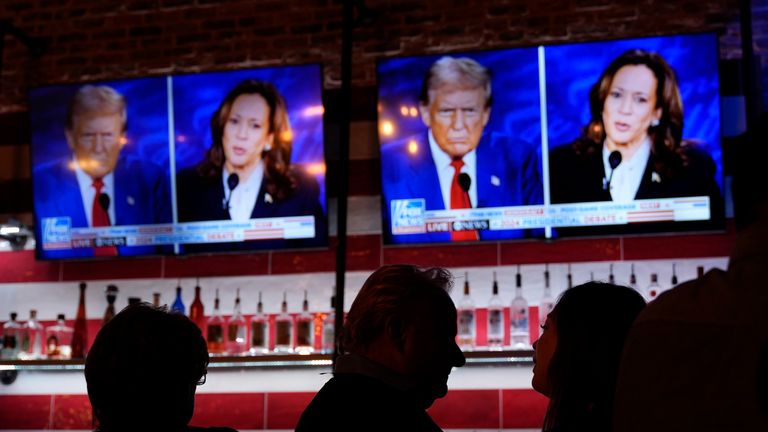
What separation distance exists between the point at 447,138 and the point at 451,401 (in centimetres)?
122

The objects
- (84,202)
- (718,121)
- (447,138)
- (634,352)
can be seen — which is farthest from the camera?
(84,202)

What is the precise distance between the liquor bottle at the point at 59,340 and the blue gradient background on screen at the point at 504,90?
1.96 metres

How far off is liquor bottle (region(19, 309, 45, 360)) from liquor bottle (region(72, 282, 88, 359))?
7.4 inches

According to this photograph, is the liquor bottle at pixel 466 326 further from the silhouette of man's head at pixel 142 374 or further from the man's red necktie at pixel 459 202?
the silhouette of man's head at pixel 142 374

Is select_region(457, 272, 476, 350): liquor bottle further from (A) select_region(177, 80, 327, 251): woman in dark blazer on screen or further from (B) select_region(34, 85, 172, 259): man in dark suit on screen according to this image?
(B) select_region(34, 85, 172, 259): man in dark suit on screen

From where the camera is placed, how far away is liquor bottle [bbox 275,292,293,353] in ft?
15.0

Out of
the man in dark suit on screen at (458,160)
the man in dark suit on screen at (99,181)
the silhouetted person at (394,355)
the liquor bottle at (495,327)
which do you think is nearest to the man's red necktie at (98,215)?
the man in dark suit on screen at (99,181)

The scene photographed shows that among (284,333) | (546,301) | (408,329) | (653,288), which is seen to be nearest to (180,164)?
(284,333)

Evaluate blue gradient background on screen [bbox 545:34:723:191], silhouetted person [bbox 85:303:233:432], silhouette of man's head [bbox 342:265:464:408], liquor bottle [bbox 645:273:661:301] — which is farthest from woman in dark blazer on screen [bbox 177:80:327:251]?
silhouetted person [bbox 85:303:233:432]

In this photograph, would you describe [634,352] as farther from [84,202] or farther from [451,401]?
[84,202]

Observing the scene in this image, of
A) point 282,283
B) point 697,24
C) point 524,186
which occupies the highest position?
point 697,24

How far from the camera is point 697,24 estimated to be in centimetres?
456

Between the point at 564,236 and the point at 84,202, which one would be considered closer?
the point at 564,236

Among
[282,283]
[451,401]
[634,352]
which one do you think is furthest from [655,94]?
[634,352]
